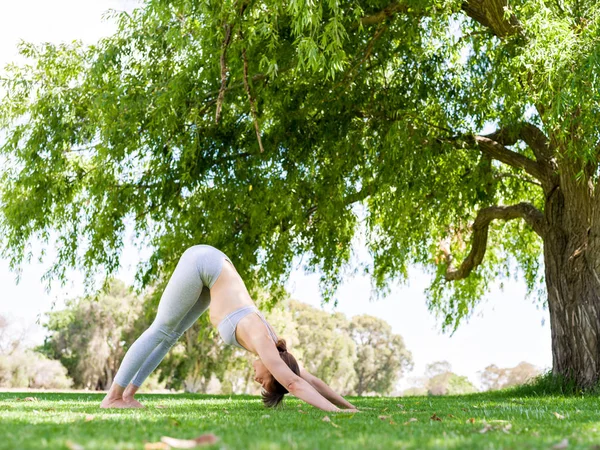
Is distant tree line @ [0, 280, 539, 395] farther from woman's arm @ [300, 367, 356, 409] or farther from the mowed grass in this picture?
the mowed grass

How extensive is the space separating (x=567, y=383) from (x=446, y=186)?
3.50 meters

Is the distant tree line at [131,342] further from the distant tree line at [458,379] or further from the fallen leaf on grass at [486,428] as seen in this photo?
the fallen leaf on grass at [486,428]

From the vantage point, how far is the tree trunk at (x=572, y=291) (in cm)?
980

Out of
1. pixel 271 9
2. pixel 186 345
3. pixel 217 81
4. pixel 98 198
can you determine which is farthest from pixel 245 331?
pixel 186 345

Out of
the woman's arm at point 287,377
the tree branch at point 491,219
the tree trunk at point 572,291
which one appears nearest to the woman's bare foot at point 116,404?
the woman's arm at point 287,377

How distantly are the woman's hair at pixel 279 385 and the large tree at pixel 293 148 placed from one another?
4646 mm

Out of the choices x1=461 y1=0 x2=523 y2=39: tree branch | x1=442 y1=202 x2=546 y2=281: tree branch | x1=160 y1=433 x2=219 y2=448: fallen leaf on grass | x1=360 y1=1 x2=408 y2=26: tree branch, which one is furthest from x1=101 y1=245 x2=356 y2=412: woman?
x1=442 y1=202 x2=546 y2=281: tree branch

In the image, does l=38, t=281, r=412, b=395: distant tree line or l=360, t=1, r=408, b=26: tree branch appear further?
l=38, t=281, r=412, b=395: distant tree line

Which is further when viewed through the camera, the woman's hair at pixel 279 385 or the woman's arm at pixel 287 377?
the woman's hair at pixel 279 385

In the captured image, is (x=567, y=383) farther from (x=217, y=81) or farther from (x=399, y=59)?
(x=217, y=81)

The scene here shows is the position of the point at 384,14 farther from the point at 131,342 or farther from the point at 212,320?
the point at 131,342

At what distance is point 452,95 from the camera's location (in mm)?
10250

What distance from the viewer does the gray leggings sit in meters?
4.86

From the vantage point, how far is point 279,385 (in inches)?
194
